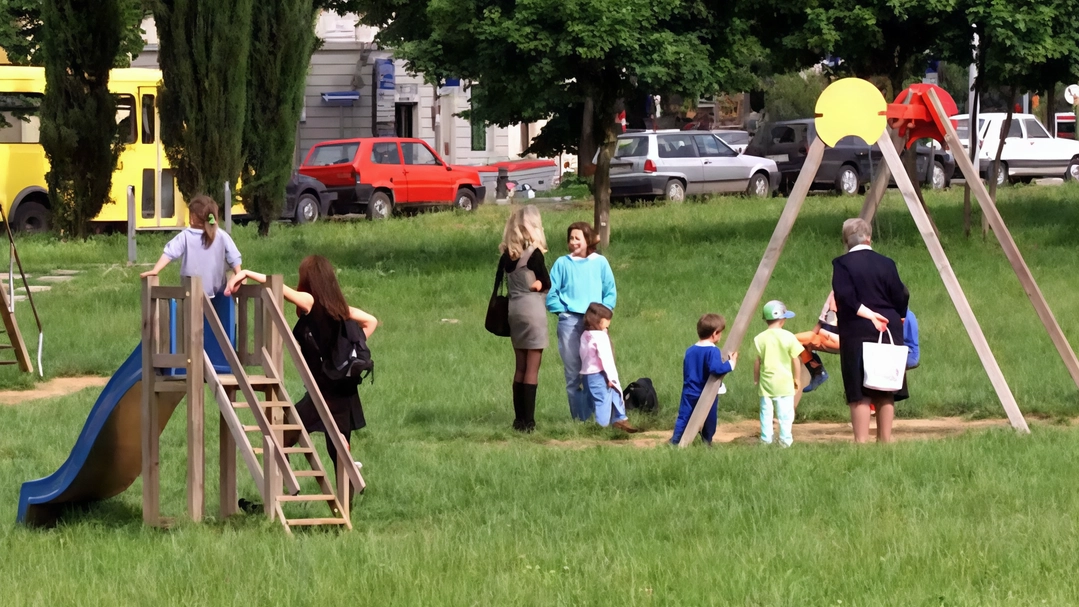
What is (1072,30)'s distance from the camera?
65.0ft

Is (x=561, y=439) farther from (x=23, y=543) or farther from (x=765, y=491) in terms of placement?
(x=23, y=543)

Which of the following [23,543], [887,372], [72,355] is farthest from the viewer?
[72,355]

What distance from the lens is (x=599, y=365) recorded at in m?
11.1

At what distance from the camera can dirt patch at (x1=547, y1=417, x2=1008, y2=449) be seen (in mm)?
10727

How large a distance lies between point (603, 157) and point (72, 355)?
8877 millimetres

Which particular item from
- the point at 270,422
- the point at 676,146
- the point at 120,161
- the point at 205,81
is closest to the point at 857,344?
the point at 270,422

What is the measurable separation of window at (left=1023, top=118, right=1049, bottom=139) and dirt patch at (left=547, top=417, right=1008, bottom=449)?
27494 millimetres

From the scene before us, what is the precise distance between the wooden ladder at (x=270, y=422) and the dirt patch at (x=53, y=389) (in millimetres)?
5610

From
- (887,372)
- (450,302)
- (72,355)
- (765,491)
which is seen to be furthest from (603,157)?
(765,491)

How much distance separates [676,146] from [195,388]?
26148 millimetres

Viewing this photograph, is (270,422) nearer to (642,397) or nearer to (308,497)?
(308,497)

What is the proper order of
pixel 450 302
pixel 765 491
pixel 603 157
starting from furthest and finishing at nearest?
pixel 603 157, pixel 450 302, pixel 765 491

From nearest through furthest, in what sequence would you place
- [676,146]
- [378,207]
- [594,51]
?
1. [594,51]
2. [378,207]
3. [676,146]

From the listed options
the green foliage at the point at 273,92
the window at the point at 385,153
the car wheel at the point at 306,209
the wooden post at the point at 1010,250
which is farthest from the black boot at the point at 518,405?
the window at the point at 385,153
